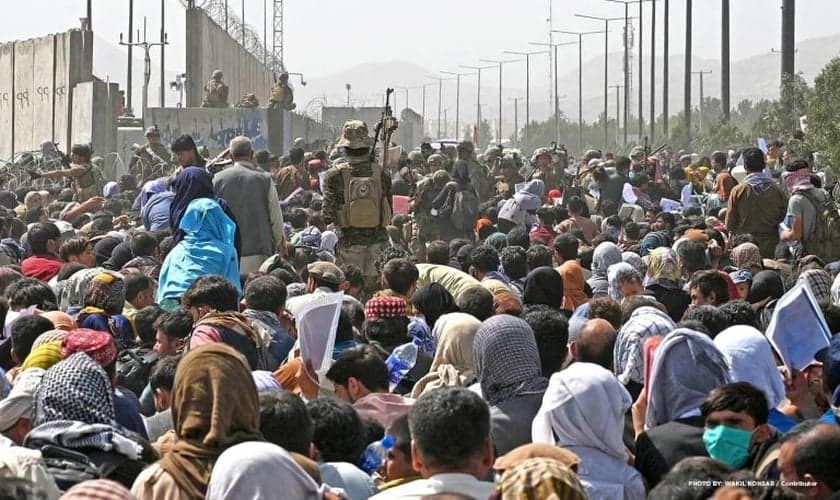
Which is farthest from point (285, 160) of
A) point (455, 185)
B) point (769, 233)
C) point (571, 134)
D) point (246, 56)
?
point (571, 134)

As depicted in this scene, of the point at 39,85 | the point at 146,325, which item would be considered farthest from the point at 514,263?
the point at 39,85

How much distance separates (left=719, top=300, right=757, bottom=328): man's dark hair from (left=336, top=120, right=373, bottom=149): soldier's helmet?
4510mm

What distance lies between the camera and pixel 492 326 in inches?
275

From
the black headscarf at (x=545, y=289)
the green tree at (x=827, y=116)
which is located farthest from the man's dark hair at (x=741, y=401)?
the green tree at (x=827, y=116)

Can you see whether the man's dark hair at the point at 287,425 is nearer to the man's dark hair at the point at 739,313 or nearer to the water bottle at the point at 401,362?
the water bottle at the point at 401,362

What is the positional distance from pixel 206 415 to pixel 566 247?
Answer: 6.88 metres

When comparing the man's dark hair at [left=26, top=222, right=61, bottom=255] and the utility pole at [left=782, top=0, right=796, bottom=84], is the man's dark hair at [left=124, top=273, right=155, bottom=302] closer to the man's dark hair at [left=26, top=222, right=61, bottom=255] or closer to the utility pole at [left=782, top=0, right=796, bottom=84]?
the man's dark hair at [left=26, top=222, right=61, bottom=255]

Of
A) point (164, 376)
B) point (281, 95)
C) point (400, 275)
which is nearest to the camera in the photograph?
point (164, 376)

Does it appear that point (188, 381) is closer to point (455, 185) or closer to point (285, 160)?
point (455, 185)

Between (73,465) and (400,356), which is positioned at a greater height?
(400,356)

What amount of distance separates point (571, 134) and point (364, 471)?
402 ft

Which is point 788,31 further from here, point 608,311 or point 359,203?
point 608,311

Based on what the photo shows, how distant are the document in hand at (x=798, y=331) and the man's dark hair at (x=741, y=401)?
1.53m

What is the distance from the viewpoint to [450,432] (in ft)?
18.0
